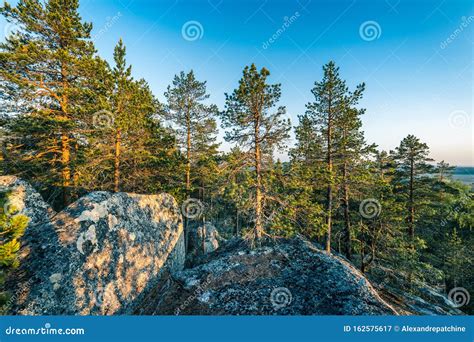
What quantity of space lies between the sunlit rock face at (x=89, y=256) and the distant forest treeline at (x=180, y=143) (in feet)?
9.39

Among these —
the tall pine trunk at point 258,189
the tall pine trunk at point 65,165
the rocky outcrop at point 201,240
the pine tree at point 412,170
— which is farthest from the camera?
the rocky outcrop at point 201,240

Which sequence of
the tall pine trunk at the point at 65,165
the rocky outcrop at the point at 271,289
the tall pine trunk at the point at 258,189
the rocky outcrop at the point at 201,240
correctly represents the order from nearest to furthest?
the rocky outcrop at the point at 271,289 < the tall pine trunk at the point at 258,189 < the tall pine trunk at the point at 65,165 < the rocky outcrop at the point at 201,240

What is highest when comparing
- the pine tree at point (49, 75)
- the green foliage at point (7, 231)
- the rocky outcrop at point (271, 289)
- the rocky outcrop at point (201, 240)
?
the pine tree at point (49, 75)

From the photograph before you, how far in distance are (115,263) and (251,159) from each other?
23.7ft

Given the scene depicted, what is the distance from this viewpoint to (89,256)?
21.9ft

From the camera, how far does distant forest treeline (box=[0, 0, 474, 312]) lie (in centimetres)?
863

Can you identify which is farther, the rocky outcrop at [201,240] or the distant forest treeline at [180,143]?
the rocky outcrop at [201,240]

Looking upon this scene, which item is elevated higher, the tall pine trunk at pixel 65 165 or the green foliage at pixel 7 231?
the tall pine trunk at pixel 65 165

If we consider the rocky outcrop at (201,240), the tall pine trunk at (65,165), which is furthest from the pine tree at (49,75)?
the rocky outcrop at (201,240)

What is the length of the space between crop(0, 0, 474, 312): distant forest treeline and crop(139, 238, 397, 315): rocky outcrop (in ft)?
3.99

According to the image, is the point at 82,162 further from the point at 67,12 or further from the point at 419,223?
the point at 419,223

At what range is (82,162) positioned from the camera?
33.6ft

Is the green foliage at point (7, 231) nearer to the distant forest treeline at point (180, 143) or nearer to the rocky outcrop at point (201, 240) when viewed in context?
the distant forest treeline at point (180, 143)

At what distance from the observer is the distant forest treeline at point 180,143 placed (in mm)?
8633
